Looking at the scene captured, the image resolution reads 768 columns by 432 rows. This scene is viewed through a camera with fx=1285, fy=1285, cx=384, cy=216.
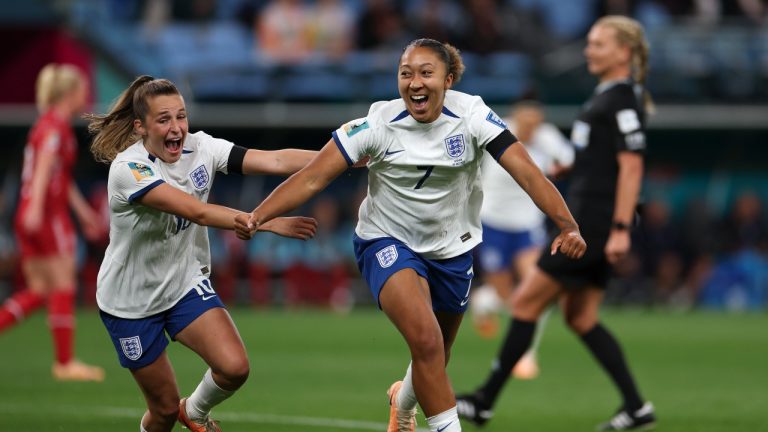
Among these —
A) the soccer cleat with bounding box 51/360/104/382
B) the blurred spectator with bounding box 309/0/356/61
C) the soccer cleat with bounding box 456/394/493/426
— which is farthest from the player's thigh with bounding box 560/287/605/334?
the blurred spectator with bounding box 309/0/356/61

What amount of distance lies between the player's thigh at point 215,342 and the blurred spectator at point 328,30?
16125 mm

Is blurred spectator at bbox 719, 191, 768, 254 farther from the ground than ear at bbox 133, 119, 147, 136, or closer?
closer

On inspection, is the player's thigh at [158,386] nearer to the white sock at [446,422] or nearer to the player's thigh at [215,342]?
the player's thigh at [215,342]

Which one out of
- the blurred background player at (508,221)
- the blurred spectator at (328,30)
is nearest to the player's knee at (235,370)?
the blurred background player at (508,221)

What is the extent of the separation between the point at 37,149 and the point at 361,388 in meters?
3.35

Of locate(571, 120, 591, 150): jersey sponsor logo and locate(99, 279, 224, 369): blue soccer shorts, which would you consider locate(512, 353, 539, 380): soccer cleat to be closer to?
locate(571, 120, 591, 150): jersey sponsor logo

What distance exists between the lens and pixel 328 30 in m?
22.5

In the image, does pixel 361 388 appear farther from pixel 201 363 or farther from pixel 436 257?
pixel 436 257

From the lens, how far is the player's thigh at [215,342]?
6473mm

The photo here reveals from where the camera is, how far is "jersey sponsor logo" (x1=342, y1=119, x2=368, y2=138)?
6.23m

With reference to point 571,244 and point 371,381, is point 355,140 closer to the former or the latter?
A: point 571,244

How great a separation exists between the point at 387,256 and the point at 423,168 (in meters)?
0.49

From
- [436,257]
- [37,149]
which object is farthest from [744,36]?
[436,257]

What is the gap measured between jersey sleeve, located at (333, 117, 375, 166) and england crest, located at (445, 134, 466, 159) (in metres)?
0.38
